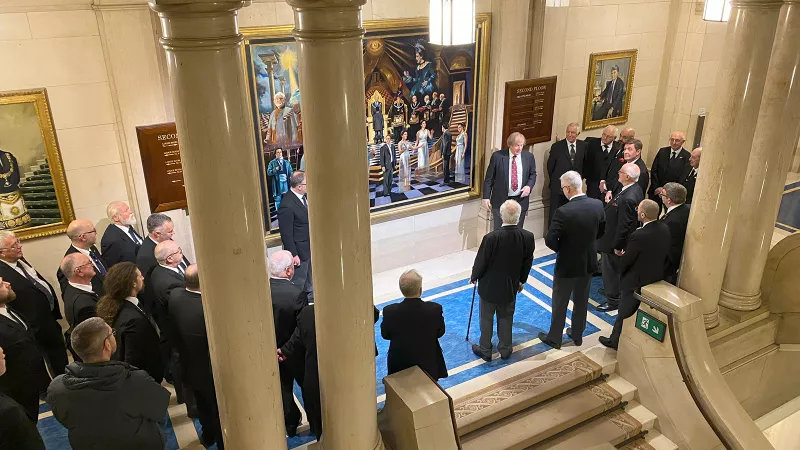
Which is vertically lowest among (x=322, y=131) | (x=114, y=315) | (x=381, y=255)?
(x=381, y=255)

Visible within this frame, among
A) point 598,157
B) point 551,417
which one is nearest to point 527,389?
point 551,417

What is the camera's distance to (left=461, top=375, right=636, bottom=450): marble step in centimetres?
496

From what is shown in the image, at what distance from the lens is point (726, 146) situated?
203 inches

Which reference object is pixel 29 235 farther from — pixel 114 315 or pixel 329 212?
pixel 329 212

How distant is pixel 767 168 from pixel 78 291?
6154 mm

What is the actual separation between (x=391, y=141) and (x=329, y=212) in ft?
13.7

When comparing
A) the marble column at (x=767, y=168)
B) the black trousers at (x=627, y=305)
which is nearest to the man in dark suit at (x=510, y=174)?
the black trousers at (x=627, y=305)

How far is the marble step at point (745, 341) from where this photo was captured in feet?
19.3

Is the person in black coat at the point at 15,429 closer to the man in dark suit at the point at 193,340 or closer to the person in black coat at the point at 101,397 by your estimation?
the person in black coat at the point at 101,397

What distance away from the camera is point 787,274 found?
6.11 metres

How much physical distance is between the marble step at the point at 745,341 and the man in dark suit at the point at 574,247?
131 cm

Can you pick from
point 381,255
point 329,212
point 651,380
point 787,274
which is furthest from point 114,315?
point 787,274

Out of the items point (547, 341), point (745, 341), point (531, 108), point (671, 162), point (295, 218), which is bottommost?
point (547, 341)

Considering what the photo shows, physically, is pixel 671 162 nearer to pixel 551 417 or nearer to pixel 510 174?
pixel 510 174
